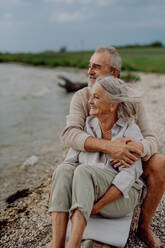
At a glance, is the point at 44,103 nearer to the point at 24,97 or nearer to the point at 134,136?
the point at 24,97

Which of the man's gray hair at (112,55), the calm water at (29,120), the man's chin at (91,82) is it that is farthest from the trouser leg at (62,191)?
the calm water at (29,120)

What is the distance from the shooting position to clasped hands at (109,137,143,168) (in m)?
2.99

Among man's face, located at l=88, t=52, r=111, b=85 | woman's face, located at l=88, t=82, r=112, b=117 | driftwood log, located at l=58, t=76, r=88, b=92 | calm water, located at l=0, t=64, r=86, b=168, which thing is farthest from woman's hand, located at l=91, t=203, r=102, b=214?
driftwood log, located at l=58, t=76, r=88, b=92

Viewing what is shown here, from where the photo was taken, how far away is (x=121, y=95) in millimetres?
3070

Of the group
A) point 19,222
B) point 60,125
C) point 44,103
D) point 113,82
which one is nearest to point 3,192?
point 19,222

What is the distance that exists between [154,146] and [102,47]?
140cm

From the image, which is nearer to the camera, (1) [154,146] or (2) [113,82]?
(2) [113,82]

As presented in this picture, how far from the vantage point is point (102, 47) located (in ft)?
12.6

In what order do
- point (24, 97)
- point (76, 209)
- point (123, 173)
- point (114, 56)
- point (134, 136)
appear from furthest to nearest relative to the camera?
point (24, 97)
point (114, 56)
point (134, 136)
point (123, 173)
point (76, 209)

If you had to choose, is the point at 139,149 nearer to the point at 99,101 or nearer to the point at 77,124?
the point at 99,101

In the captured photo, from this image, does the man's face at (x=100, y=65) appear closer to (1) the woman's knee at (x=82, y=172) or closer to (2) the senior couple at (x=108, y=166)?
(2) the senior couple at (x=108, y=166)

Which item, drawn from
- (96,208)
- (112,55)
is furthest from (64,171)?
(112,55)

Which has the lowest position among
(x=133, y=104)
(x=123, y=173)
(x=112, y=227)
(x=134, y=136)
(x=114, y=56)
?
(x=112, y=227)

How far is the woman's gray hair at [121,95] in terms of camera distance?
9.95 feet
